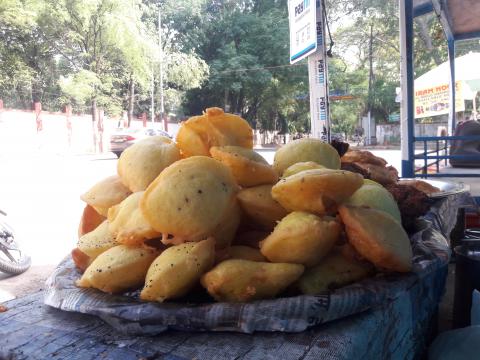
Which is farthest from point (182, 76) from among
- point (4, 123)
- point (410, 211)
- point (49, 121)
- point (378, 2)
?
point (410, 211)

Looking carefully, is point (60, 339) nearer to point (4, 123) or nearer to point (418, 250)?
point (418, 250)

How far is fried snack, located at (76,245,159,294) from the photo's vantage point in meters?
1.07

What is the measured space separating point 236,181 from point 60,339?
591 millimetres

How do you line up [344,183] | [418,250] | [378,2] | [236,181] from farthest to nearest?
1. [378,2]
2. [418,250]
3. [236,181]
4. [344,183]

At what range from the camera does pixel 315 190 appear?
3.53ft

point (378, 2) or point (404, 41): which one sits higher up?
point (378, 2)

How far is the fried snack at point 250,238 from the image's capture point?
1.24m

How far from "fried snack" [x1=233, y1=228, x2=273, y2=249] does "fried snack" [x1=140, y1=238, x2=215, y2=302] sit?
0.22 m

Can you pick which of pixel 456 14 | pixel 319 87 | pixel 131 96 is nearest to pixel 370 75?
pixel 131 96

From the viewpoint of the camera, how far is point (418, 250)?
134 cm

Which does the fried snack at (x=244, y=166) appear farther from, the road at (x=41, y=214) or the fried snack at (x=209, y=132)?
the road at (x=41, y=214)

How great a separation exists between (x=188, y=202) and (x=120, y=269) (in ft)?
0.79

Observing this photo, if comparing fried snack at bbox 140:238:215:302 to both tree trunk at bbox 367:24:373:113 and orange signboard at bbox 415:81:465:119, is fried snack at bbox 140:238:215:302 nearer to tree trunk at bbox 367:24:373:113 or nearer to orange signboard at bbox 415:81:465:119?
orange signboard at bbox 415:81:465:119

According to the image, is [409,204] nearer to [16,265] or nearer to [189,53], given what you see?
[16,265]
